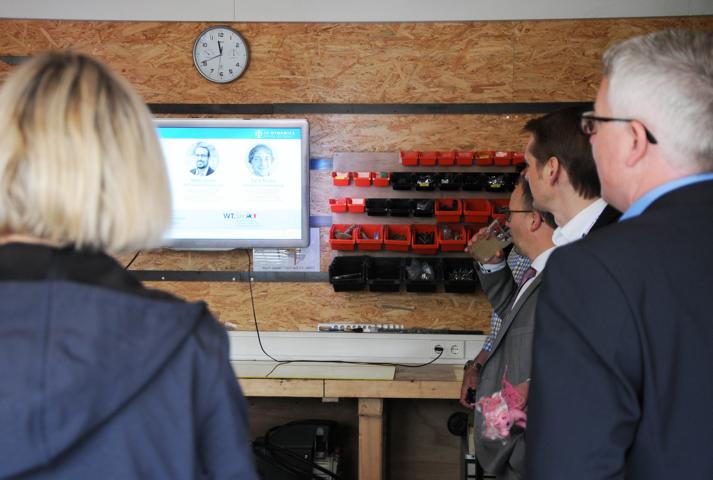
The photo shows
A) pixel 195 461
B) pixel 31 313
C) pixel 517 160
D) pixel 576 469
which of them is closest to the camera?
pixel 31 313

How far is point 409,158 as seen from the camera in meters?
3.41

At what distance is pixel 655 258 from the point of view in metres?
1.11

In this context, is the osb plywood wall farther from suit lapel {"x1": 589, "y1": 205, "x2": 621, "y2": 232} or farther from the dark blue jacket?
the dark blue jacket

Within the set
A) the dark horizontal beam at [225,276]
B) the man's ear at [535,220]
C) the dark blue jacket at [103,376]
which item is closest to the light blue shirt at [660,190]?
the dark blue jacket at [103,376]

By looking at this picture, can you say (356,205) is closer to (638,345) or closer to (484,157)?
(484,157)

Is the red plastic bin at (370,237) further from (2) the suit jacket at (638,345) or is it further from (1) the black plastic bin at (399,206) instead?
(2) the suit jacket at (638,345)

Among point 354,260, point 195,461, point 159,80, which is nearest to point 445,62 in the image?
point 354,260

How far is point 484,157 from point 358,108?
677mm

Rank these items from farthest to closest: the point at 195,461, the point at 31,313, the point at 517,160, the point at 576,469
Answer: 1. the point at 517,160
2. the point at 576,469
3. the point at 195,461
4. the point at 31,313

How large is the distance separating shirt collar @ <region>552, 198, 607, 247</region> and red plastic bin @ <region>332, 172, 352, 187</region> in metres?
1.63

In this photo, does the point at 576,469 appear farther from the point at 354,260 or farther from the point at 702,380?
Answer: the point at 354,260

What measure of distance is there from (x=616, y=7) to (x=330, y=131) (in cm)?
153

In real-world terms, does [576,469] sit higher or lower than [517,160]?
lower

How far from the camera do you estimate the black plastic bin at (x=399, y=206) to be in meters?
3.42
